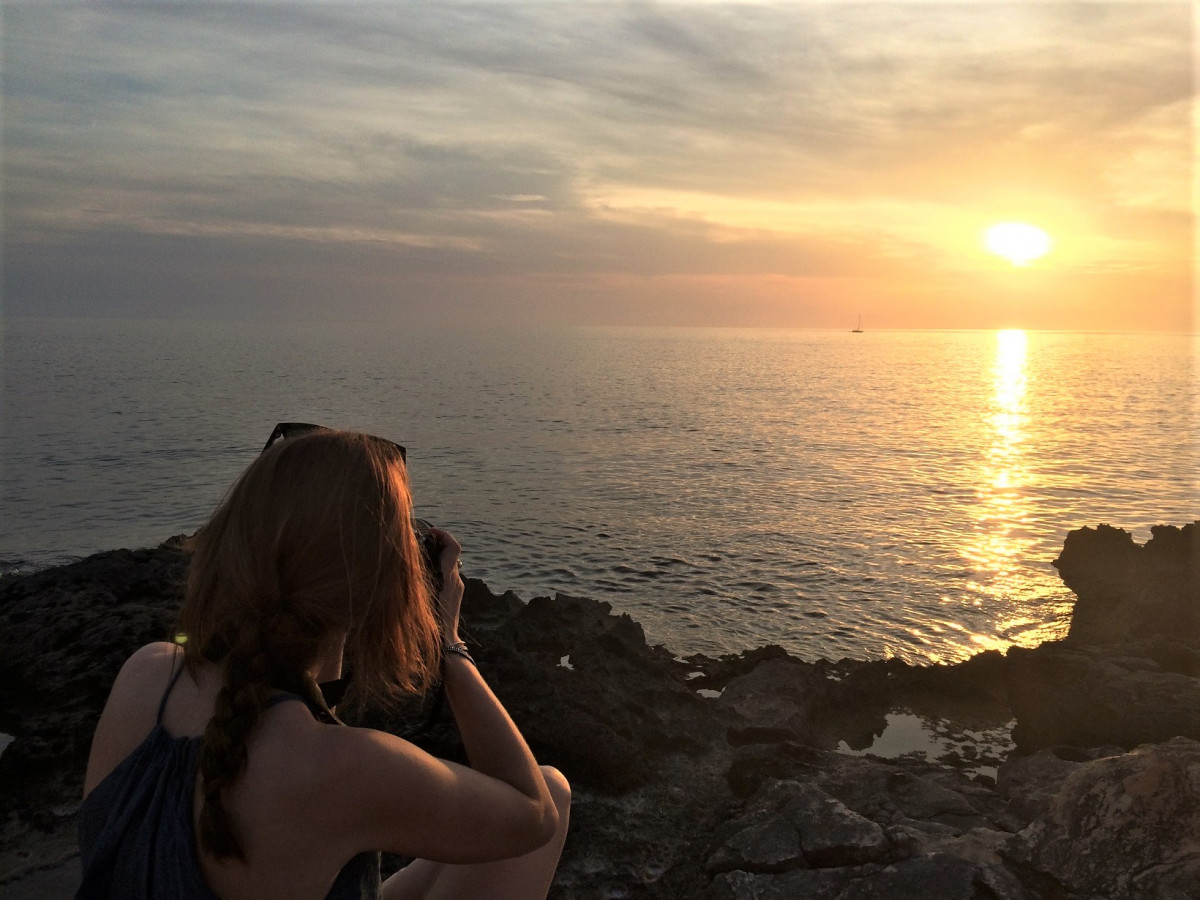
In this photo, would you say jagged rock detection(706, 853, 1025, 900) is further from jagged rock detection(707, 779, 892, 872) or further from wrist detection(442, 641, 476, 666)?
wrist detection(442, 641, 476, 666)

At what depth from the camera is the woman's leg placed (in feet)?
9.76

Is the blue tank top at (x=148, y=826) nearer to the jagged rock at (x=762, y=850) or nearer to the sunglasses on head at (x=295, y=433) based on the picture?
the sunglasses on head at (x=295, y=433)

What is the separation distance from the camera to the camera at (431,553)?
8.40ft

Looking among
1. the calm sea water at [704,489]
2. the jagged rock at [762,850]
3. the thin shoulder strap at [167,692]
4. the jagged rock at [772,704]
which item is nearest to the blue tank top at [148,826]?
the thin shoulder strap at [167,692]

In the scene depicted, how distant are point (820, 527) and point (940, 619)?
22.3 ft

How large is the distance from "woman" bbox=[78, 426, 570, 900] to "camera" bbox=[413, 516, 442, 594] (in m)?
0.31

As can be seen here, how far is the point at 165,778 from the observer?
1.98 metres

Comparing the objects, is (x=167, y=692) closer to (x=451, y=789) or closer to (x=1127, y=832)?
(x=451, y=789)

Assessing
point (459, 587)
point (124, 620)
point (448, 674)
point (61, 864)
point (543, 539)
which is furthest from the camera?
point (543, 539)

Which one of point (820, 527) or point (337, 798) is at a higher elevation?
point (337, 798)

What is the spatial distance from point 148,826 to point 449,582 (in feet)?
3.26

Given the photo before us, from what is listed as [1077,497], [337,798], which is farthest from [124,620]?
[1077,497]

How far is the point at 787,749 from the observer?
7.26 meters

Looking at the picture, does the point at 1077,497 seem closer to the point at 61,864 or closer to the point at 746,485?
the point at 746,485
